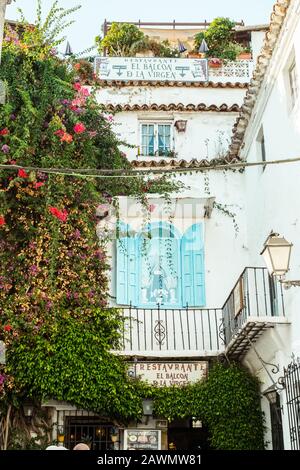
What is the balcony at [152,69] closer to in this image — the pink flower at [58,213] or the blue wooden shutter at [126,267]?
the blue wooden shutter at [126,267]

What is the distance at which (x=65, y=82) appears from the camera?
1323cm

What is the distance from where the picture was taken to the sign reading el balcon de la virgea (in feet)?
55.8

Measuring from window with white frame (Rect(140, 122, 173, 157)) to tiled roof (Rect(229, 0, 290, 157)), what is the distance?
1691 mm

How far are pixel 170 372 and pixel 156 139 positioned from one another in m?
5.83

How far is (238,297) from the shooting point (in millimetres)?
11812

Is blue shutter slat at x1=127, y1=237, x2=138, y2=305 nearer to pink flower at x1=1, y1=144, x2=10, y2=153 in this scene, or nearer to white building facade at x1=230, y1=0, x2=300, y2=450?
white building facade at x1=230, y1=0, x2=300, y2=450

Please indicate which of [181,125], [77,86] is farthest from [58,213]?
[181,125]

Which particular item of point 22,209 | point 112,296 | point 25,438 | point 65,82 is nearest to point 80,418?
point 25,438

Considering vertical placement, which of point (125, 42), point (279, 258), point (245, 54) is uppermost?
point (125, 42)

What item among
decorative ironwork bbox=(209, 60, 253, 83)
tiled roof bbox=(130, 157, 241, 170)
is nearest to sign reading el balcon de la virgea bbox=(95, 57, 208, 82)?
decorative ironwork bbox=(209, 60, 253, 83)

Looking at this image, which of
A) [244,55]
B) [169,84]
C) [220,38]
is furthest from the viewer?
[220,38]

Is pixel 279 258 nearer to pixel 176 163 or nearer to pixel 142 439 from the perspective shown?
pixel 142 439

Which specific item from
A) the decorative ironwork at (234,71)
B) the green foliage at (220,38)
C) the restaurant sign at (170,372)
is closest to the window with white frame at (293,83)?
the restaurant sign at (170,372)

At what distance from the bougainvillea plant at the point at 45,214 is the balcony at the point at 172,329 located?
2.44ft
